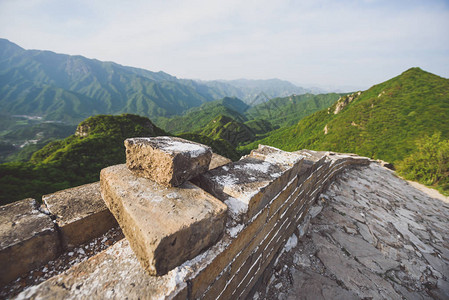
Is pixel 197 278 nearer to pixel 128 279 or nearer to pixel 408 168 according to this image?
pixel 128 279

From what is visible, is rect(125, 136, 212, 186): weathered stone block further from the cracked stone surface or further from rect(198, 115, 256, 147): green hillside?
rect(198, 115, 256, 147): green hillside

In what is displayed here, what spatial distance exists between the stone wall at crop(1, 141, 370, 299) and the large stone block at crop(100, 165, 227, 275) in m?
0.09

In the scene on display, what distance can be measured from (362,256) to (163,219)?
10.4 feet

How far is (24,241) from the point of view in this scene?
1.14 m

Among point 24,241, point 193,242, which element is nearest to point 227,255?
point 193,242

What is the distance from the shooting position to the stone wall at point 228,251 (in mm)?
982

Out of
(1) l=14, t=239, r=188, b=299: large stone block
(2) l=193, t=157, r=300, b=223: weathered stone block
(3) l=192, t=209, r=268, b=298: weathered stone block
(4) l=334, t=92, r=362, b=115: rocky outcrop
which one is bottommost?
(3) l=192, t=209, r=268, b=298: weathered stone block

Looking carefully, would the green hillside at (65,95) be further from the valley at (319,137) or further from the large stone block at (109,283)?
the large stone block at (109,283)

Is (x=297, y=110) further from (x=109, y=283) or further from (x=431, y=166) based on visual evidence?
(x=109, y=283)

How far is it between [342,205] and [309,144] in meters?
33.9

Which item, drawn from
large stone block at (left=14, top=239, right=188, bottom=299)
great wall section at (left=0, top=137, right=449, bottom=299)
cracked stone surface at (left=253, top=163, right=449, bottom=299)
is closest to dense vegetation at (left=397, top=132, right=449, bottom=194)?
cracked stone surface at (left=253, top=163, right=449, bottom=299)

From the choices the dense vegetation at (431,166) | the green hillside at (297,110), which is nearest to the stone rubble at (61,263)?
the dense vegetation at (431,166)

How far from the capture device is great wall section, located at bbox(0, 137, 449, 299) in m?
1.03

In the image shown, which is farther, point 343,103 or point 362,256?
point 343,103
